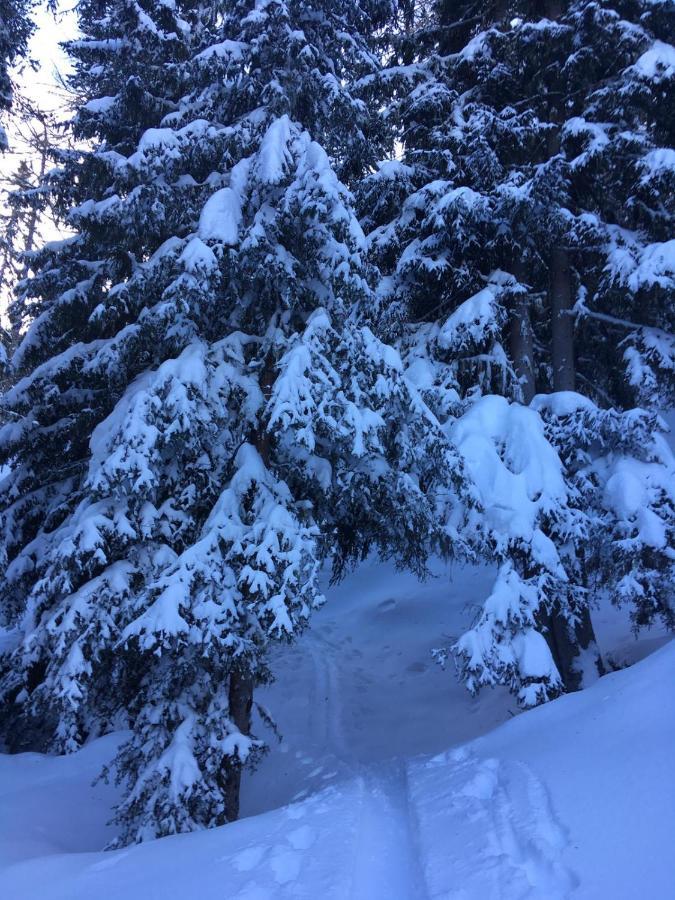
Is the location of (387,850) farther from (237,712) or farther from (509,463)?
(509,463)

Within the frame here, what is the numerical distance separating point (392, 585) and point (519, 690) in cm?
1058

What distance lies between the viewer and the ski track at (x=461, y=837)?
11.2 ft

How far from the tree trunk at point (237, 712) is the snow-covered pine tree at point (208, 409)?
0.08 feet

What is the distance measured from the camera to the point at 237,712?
649cm

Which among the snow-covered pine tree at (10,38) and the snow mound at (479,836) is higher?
the snow-covered pine tree at (10,38)

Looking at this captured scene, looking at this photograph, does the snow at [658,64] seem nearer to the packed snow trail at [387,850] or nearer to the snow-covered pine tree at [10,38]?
the snow-covered pine tree at [10,38]

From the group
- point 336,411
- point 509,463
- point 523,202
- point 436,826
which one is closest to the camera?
point 436,826

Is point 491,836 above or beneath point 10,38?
beneath

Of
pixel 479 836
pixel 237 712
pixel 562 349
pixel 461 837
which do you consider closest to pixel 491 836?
pixel 479 836

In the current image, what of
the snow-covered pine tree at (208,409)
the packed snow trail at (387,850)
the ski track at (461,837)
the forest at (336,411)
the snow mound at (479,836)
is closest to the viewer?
the snow mound at (479,836)

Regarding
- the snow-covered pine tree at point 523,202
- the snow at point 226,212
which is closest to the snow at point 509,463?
the snow-covered pine tree at point 523,202

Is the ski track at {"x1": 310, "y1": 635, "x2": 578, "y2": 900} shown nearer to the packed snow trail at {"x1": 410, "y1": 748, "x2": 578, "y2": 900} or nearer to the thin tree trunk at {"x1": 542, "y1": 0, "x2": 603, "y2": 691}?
the packed snow trail at {"x1": 410, "y1": 748, "x2": 578, "y2": 900}

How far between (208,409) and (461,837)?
4442mm

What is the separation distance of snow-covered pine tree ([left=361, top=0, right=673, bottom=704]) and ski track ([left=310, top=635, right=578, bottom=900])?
290 cm
